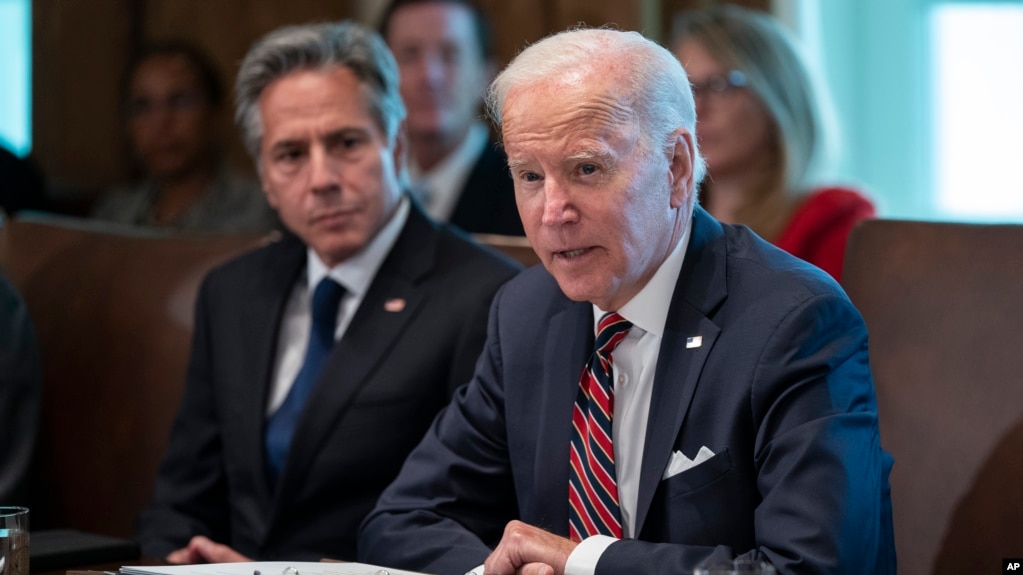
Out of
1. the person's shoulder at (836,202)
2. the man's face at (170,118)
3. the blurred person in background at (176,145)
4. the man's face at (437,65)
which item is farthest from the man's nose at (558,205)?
the man's face at (170,118)

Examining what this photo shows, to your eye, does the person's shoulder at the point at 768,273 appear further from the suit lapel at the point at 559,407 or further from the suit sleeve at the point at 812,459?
the suit lapel at the point at 559,407

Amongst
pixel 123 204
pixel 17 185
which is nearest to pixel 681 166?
pixel 123 204

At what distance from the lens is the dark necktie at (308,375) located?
2.55 m

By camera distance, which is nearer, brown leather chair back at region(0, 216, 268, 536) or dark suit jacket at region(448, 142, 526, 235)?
brown leather chair back at region(0, 216, 268, 536)

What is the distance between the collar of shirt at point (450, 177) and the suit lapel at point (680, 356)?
6.78ft

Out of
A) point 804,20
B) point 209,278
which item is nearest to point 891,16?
point 804,20

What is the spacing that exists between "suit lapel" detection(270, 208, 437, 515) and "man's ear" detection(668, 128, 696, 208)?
2.52 feet

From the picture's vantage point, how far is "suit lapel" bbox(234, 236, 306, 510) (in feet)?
8.39

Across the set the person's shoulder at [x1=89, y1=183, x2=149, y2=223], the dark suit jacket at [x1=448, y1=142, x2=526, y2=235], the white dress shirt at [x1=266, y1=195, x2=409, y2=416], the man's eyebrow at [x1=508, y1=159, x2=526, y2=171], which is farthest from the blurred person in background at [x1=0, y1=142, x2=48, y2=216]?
the man's eyebrow at [x1=508, y1=159, x2=526, y2=171]

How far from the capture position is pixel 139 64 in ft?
14.5

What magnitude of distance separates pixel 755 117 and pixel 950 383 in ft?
4.70

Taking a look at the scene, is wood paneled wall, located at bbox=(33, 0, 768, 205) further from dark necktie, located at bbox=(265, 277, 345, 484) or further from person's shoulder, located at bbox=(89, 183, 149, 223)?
dark necktie, located at bbox=(265, 277, 345, 484)

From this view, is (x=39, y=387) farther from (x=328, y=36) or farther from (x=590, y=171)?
(x=590, y=171)

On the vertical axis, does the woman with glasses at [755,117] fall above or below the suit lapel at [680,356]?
above
